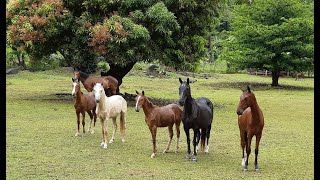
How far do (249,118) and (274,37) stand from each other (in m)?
21.8

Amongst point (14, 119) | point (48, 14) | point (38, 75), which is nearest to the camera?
point (14, 119)

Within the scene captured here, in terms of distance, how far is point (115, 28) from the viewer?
16141mm

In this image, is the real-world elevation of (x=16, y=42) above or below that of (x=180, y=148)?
above

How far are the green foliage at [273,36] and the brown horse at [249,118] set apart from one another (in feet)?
67.5

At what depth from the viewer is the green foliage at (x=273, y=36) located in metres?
28.5

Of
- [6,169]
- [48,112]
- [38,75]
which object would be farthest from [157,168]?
[38,75]

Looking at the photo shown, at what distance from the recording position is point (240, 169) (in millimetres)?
8641

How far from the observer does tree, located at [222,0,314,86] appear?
93.7 feet

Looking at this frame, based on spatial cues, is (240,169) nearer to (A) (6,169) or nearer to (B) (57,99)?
(A) (6,169)

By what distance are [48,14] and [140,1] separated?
333cm

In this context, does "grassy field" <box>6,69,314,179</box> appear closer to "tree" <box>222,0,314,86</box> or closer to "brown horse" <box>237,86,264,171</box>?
"brown horse" <box>237,86,264,171</box>

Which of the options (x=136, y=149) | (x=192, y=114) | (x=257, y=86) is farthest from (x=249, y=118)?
(x=257, y=86)

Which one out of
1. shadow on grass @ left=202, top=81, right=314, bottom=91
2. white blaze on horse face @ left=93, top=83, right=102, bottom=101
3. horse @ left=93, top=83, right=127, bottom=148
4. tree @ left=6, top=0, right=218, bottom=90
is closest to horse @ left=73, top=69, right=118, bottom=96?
tree @ left=6, top=0, right=218, bottom=90

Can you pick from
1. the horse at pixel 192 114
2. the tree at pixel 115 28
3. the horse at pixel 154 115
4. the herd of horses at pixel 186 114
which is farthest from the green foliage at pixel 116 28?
the horse at pixel 192 114
